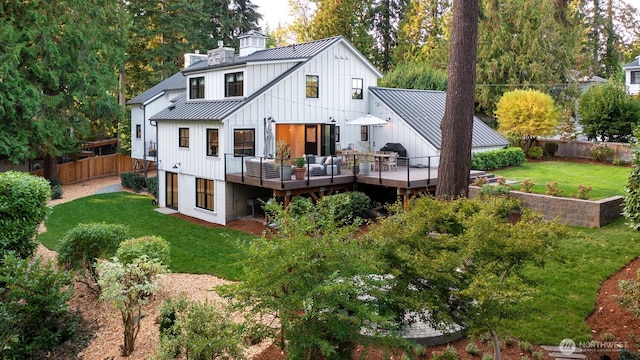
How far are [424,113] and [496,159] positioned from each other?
374cm

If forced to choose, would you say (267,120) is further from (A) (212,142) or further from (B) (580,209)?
(B) (580,209)

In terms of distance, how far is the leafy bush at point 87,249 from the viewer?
11297mm

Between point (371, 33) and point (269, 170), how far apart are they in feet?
107

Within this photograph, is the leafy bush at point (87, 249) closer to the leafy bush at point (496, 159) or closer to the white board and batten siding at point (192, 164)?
the white board and batten siding at point (192, 164)

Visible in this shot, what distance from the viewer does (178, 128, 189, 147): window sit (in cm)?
2089

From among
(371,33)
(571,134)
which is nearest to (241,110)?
(571,134)

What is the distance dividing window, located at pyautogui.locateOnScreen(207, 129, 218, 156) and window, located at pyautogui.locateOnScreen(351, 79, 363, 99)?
6683 mm

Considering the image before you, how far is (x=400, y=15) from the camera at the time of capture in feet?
155

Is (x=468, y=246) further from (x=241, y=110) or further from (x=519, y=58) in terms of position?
(x=519, y=58)

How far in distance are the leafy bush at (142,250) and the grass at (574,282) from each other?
721 centimetres

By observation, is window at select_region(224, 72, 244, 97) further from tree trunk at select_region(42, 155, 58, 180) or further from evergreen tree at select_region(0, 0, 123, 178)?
tree trunk at select_region(42, 155, 58, 180)

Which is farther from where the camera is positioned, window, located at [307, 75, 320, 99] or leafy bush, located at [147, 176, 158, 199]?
leafy bush, located at [147, 176, 158, 199]

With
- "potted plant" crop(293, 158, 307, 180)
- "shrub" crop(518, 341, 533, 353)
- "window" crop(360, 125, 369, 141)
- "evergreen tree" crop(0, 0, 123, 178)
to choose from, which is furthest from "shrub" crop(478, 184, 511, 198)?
"evergreen tree" crop(0, 0, 123, 178)

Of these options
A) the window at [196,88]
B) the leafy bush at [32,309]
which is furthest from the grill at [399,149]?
the leafy bush at [32,309]
